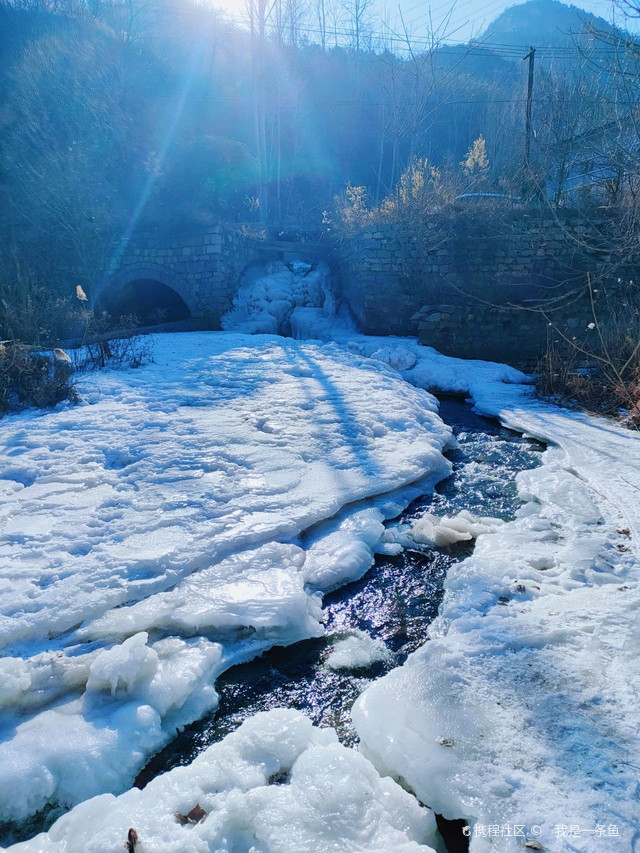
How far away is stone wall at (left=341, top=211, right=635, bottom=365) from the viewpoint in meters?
11.4

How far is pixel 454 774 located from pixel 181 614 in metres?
1.59

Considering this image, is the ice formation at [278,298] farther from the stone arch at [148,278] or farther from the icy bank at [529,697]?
the icy bank at [529,697]

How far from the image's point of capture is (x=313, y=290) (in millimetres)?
13555

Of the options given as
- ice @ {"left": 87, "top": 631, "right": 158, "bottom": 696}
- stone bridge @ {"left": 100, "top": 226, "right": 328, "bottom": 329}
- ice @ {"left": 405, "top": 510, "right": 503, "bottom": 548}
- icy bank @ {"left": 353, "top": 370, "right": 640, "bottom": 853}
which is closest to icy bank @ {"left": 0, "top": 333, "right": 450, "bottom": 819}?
ice @ {"left": 87, "top": 631, "right": 158, "bottom": 696}

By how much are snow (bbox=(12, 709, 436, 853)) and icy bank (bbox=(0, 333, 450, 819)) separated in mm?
279

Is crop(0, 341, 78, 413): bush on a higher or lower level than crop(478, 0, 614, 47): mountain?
lower

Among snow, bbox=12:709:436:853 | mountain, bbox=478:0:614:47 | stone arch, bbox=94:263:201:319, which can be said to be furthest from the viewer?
mountain, bbox=478:0:614:47

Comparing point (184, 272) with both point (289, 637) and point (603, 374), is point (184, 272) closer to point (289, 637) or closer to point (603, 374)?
point (603, 374)

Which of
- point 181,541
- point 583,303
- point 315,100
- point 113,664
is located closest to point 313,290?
point 583,303

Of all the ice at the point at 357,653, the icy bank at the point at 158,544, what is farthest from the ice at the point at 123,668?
the ice at the point at 357,653

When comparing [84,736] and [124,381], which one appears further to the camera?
[124,381]

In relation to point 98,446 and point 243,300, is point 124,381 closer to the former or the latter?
point 98,446

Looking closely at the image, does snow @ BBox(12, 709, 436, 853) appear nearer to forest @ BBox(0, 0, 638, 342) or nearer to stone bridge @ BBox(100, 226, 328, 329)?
forest @ BBox(0, 0, 638, 342)

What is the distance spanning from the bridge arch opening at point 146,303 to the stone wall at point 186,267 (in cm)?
38
